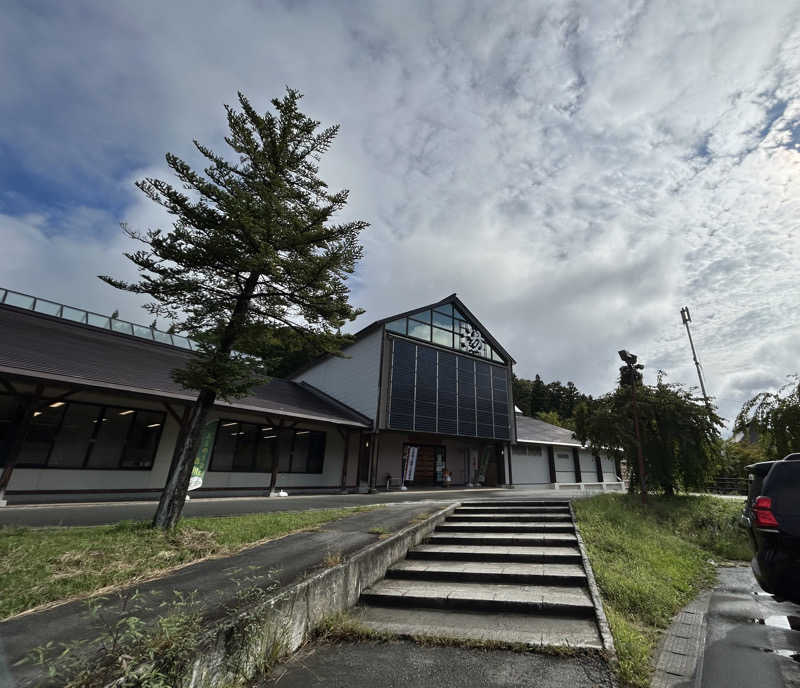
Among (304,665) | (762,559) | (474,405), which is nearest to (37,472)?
(304,665)

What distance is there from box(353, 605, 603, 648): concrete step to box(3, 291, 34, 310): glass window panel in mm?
18231

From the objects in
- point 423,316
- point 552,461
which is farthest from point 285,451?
point 552,461

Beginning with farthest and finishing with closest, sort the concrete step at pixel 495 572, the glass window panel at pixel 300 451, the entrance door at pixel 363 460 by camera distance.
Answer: the entrance door at pixel 363 460, the glass window panel at pixel 300 451, the concrete step at pixel 495 572

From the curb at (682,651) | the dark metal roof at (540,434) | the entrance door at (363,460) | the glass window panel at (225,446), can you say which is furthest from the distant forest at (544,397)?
the curb at (682,651)

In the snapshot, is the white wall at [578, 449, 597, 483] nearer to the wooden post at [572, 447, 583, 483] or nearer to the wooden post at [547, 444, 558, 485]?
the wooden post at [572, 447, 583, 483]

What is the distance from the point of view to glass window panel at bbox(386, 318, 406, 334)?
67.3ft

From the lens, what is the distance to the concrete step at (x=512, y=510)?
8.50m

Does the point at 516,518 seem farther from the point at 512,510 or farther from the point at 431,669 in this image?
the point at 431,669

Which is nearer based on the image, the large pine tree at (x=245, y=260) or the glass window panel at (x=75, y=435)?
the large pine tree at (x=245, y=260)

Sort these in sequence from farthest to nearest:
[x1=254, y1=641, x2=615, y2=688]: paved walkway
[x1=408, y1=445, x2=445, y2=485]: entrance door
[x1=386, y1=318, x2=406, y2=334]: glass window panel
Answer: [x1=408, y1=445, x2=445, y2=485]: entrance door → [x1=386, y1=318, x2=406, y2=334]: glass window panel → [x1=254, y1=641, x2=615, y2=688]: paved walkway

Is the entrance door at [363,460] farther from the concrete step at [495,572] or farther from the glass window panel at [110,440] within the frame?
the concrete step at [495,572]

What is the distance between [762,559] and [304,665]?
450cm

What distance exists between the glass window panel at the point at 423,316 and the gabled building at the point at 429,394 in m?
0.06

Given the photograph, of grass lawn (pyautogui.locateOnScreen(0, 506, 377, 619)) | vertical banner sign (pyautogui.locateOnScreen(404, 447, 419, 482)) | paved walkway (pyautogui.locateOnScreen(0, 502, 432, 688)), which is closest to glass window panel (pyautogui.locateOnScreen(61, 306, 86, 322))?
grass lawn (pyautogui.locateOnScreen(0, 506, 377, 619))
